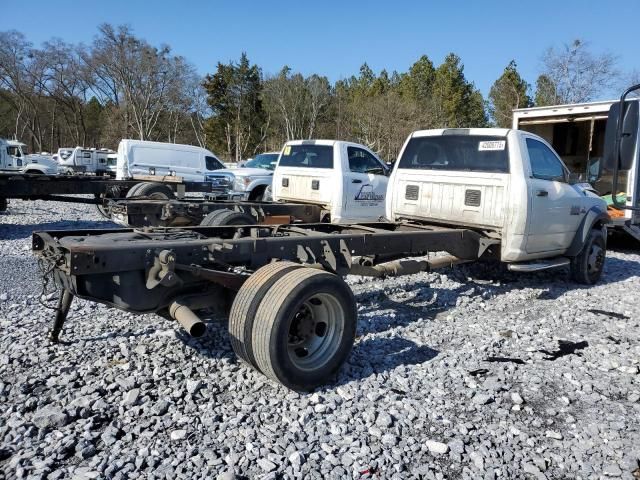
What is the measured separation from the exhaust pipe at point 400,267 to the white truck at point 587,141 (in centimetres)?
269

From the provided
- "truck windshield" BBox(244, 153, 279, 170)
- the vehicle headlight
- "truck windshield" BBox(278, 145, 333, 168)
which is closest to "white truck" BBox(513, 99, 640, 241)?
"truck windshield" BBox(278, 145, 333, 168)

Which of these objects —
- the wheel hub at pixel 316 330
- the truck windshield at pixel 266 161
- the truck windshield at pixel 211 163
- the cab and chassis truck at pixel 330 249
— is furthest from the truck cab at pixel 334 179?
the truck windshield at pixel 211 163

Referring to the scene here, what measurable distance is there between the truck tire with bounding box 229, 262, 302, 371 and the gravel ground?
1.08 feet

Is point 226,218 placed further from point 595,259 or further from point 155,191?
point 595,259

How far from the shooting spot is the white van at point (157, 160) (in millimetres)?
18938

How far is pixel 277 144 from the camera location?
56.8 meters

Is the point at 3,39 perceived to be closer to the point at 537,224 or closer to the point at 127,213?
the point at 127,213

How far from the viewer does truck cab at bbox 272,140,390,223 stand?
9.77 m

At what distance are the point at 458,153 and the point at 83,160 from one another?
41.1 m

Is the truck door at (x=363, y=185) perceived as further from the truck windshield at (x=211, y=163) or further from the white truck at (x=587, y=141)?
the truck windshield at (x=211, y=163)

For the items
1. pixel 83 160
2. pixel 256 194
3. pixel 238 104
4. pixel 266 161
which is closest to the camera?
pixel 256 194

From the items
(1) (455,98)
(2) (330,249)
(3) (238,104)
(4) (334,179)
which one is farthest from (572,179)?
(3) (238,104)

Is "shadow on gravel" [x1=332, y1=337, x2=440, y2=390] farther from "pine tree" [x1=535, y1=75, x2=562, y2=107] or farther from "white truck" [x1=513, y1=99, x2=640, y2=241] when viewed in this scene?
"pine tree" [x1=535, y1=75, x2=562, y2=107]

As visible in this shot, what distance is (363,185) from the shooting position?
10.1 m
